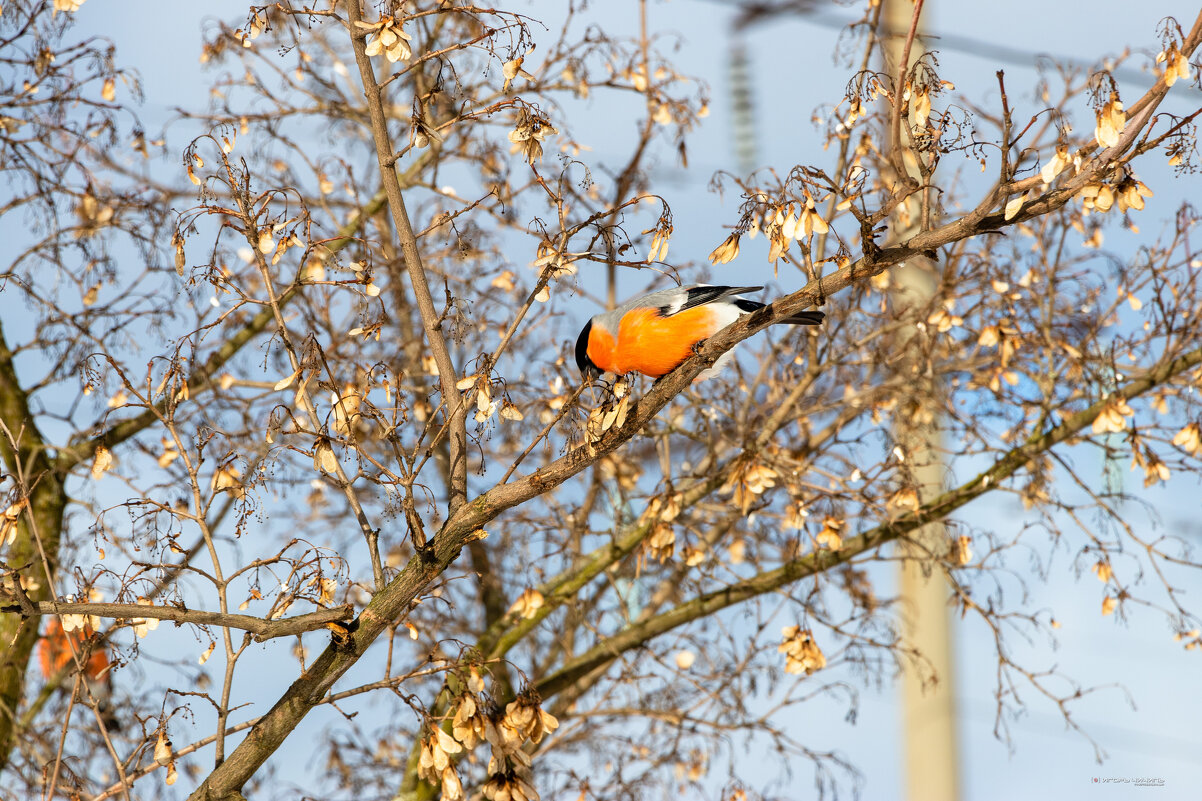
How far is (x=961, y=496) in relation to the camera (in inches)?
168

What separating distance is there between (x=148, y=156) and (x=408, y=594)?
3.06 metres

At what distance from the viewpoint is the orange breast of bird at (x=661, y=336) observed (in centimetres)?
333

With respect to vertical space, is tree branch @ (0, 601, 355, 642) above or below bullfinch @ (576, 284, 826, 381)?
below

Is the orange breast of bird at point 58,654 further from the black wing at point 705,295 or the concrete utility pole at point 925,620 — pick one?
the concrete utility pole at point 925,620

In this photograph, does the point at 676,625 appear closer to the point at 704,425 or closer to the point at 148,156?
the point at 704,425

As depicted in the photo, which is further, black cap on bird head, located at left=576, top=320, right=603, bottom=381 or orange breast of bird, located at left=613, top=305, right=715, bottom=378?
black cap on bird head, located at left=576, top=320, right=603, bottom=381

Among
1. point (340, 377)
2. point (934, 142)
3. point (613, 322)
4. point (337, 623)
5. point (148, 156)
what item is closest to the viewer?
point (934, 142)

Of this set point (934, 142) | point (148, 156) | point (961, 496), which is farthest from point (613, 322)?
point (148, 156)

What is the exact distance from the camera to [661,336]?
3328 millimetres

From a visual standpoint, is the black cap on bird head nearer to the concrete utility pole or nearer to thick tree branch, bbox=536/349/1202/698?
thick tree branch, bbox=536/349/1202/698

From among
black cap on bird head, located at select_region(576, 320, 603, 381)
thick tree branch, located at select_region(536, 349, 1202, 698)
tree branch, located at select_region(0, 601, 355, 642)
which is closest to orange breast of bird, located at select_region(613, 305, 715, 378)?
black cap on bird head, located at select_region(576, 320, 603, 381)

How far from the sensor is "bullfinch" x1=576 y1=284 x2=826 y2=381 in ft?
10.9

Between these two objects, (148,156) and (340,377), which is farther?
(148,156)

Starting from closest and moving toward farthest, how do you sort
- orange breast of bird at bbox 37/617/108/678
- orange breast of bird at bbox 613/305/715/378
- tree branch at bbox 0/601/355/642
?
tree branch at bbox 0/601/355/642 → orange breast of bird at bbox 613/305/715/378 → orange breast of bird at bbox 37/617/108/678
